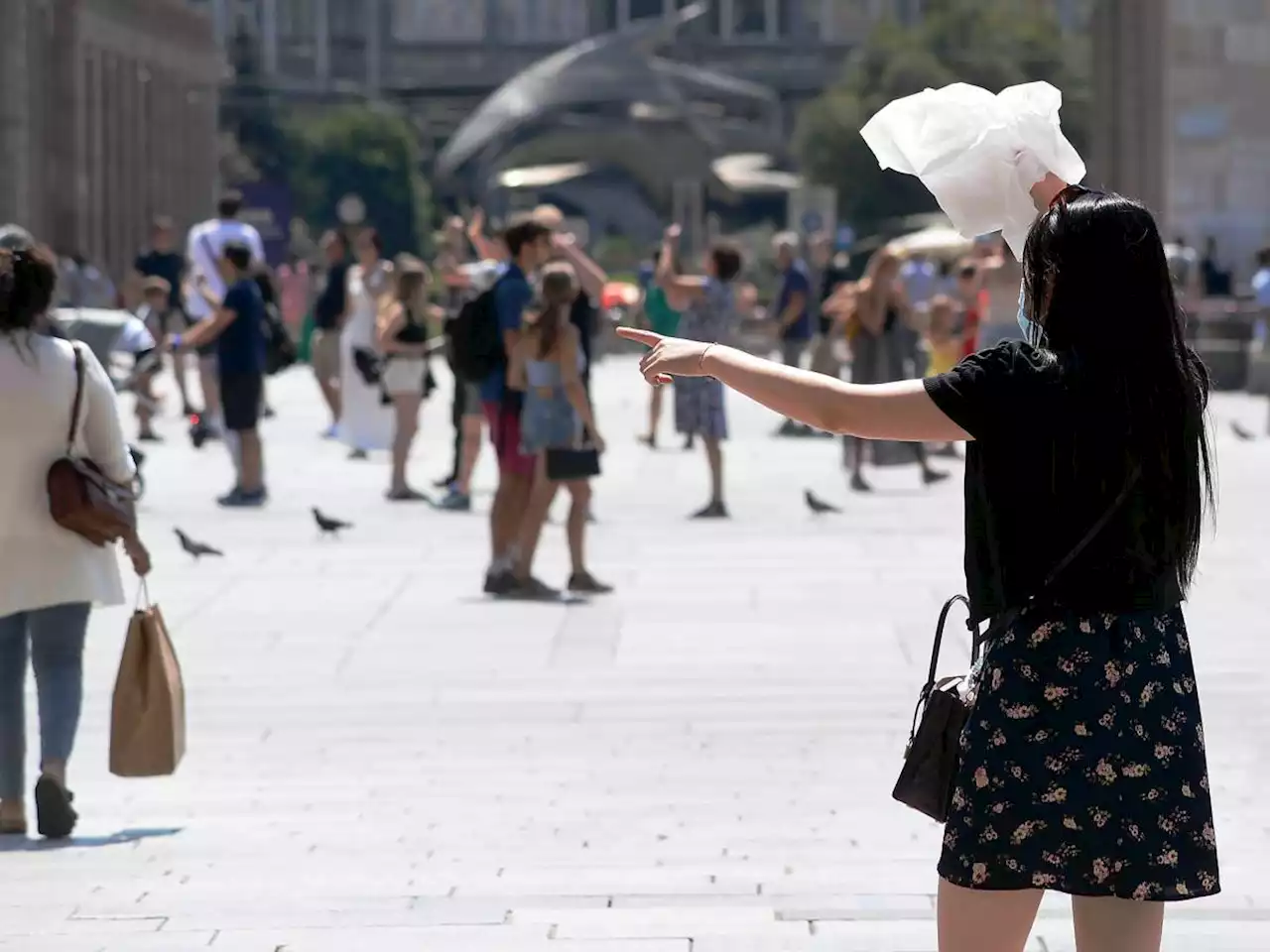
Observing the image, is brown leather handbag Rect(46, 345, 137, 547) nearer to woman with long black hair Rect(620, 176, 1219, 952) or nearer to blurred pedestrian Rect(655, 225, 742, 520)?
woman with long black hair Rect(620, 176, 1219, 952)

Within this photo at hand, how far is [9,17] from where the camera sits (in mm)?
27828

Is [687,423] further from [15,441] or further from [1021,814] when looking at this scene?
[1021,814]

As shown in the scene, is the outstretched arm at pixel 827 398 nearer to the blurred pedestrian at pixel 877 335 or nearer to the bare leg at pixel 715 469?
the bare leg at pixel 715 469

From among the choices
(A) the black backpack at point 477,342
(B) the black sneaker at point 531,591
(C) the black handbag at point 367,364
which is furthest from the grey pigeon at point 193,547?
(C) the black handbag at point 367,364

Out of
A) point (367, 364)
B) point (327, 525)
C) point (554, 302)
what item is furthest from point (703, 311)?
point (554, 302)

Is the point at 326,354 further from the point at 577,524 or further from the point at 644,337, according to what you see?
the point at 644,337

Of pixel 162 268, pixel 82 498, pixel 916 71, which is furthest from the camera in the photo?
pixel 916 71

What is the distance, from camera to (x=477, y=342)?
12.8 meters

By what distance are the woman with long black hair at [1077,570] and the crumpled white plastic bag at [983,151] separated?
285 millimetres

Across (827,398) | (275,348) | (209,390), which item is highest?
(827,398)

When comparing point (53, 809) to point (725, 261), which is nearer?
point (53, 809)

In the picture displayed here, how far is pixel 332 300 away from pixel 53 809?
1453 centimetres

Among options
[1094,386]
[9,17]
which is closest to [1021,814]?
[1094,386]

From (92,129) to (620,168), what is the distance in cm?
6306
